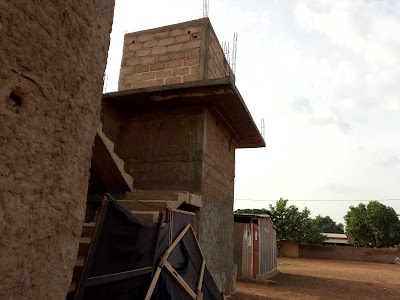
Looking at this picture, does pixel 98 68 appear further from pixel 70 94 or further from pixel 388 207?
pixel 388 207

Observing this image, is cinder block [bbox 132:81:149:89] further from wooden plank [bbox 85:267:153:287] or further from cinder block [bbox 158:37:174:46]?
wooden plank [bbox 85:267:153:287]

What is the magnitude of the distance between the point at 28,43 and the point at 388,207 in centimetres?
4579

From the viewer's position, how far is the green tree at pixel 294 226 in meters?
33.7

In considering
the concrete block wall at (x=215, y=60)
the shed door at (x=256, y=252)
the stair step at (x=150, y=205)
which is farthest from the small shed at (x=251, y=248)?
the stair step at (x=150, y=205)

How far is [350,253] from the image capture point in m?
31.9

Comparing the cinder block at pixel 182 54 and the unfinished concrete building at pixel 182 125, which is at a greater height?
the cinder block at pixel 182 54

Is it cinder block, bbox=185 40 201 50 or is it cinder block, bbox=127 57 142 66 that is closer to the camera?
cinder block, bbox=185 40 201 50

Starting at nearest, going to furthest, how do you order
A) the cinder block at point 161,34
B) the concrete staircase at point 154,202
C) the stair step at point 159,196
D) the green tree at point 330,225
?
1. the concrete staircase at point 154,202
2. the stair step at point 159,196
3. the cinder block at point 161,34
4. the green tree at point 330,225

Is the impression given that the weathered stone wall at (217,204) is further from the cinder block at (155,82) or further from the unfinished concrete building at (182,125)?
the cinder block at (155,82)

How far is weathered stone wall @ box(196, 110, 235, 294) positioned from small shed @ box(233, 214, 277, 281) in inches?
252

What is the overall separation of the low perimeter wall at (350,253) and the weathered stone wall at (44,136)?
35384 mm

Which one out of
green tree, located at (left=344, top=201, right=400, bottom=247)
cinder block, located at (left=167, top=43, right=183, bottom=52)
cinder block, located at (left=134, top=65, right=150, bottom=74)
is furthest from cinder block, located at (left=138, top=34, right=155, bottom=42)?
green tree, located at (left=344, top=201, right=400, bottom=247)

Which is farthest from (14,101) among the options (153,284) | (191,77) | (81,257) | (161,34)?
(161,34)

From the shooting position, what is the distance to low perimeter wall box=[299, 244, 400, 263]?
30469 mm
